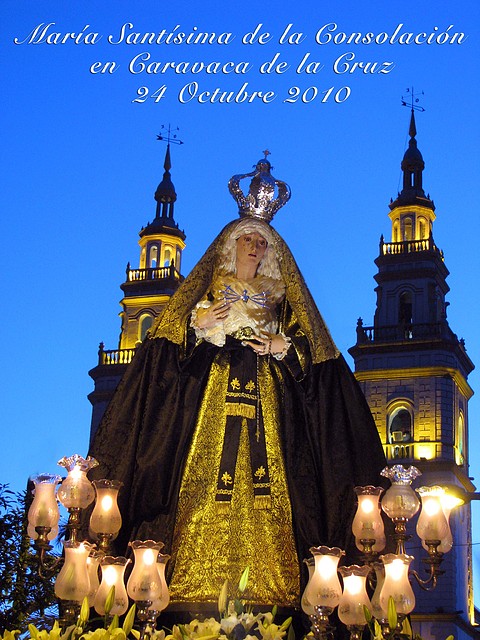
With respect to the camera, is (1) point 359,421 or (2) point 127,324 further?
(2) point 127,324

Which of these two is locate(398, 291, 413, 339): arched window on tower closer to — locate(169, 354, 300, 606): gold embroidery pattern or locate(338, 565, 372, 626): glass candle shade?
locate(169, 354, 300, 606): gold embroidery pattern

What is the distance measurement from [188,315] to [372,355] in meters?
28.6

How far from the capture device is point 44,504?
6.93 meters

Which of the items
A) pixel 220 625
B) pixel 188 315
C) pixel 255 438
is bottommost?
pixel 220 625

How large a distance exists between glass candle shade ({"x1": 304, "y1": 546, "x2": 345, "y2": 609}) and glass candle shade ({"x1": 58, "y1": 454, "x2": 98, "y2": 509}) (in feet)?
5.03

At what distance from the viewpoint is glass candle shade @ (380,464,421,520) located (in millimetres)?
6883

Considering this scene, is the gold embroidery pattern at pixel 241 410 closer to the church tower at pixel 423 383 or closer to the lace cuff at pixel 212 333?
the lace cuff at pixel 212 333

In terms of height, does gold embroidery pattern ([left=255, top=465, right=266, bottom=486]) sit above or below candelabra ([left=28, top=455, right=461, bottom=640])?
above

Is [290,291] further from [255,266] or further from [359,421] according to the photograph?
[359,421]

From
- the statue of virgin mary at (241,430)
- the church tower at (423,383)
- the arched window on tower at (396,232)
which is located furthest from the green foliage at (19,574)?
the arched window on tower at (396,232)

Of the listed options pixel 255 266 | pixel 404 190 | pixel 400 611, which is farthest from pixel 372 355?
pixel 400 611

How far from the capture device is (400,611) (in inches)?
235

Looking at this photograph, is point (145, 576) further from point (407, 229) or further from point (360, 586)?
point (407, 229)

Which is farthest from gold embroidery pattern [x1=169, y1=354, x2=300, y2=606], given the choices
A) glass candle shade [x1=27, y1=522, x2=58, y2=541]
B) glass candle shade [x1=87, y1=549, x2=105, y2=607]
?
glass candle shade [x1=87, y1=549, x2=105, y2=607]
